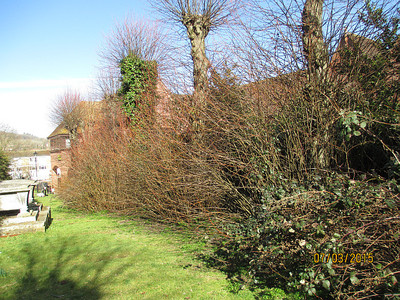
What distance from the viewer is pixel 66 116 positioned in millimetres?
23703

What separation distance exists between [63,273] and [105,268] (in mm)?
675

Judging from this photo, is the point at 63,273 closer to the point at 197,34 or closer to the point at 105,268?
the point at 105,268

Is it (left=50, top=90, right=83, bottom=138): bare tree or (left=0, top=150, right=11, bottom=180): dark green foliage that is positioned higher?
(left=50, top=90, right=83, bottom=138): bare tree

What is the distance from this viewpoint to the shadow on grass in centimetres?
426

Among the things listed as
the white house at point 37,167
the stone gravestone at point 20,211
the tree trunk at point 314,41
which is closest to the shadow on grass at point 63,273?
the stone gravestone at point 20,211

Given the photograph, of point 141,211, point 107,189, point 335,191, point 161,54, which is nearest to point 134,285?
point 335,191

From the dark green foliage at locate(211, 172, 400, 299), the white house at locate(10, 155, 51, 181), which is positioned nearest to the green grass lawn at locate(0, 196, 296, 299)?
the dark green foliage at locate(211, 172, 400, 299)

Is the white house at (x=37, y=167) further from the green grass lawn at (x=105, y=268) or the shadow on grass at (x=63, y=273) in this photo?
the shadow on grass at (x=63, y=273)

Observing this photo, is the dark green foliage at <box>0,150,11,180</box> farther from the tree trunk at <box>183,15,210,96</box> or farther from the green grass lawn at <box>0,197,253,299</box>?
the tree trunk at <box>183,15,210,96</box>

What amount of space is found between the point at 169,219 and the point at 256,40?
4.50 metres

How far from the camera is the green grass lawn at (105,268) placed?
4.18 m

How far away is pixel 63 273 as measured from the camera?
5059 millimetres

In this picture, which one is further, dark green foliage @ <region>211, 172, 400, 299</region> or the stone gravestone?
the stone gravestone

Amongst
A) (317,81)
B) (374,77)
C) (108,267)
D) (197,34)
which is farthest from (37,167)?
(374,77)
